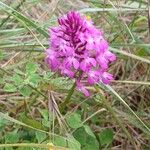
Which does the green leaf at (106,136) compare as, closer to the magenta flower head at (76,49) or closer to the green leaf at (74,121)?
the green leaf at (74,121)

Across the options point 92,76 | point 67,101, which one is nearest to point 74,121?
point 67,101

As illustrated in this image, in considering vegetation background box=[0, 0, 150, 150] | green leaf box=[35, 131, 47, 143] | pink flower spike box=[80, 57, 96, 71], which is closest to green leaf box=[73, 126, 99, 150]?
vegetation background box=[0, 0, 150, 150]

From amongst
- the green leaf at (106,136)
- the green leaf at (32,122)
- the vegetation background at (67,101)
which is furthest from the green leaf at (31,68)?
the green leaf at (106,136)

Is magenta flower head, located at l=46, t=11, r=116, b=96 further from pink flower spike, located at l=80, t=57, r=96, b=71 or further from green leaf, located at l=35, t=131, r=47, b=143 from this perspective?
green leaf, located at l=35, t=131, r=47, b=143

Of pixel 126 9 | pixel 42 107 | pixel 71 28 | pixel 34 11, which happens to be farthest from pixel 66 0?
pixel 71 28

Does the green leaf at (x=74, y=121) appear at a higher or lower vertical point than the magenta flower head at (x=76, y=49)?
lower
